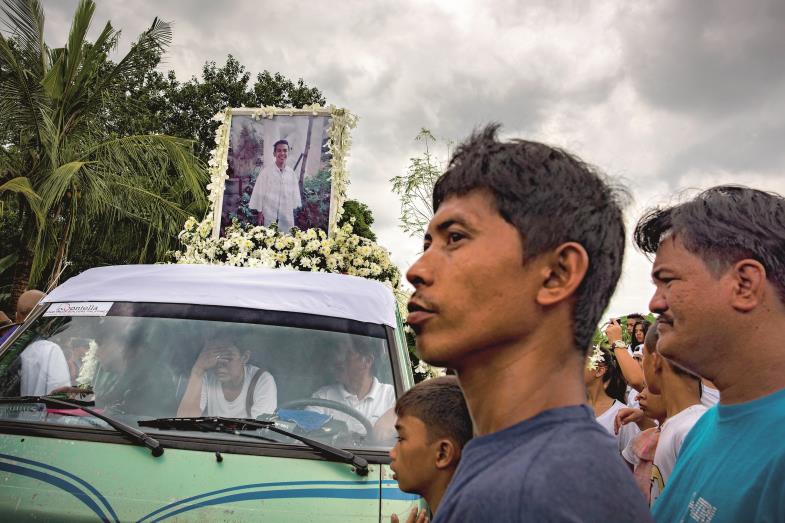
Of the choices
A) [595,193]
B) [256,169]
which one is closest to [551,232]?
[595,193]

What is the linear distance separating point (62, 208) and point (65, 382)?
11573mm

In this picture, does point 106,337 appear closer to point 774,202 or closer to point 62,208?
point 774,202

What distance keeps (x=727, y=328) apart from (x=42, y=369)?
10.7 ft

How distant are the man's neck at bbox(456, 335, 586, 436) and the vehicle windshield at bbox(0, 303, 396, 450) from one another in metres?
2.27

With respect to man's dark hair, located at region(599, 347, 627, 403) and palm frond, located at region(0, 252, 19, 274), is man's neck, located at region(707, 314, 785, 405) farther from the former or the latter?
palm frond, located at region(0, 252, 19, 274)

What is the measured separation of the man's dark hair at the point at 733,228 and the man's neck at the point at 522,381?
28.1 inches

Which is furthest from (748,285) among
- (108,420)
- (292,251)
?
(292,251)

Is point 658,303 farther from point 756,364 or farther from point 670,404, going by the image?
point 670,404

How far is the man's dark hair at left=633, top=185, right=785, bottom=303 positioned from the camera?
1.78m

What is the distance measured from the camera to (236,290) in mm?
3975

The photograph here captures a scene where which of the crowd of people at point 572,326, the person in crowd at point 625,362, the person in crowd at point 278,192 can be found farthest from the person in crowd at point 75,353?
the person in crowd at point 278,192

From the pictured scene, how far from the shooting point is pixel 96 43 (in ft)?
47.5

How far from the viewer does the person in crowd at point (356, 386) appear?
12.0ft

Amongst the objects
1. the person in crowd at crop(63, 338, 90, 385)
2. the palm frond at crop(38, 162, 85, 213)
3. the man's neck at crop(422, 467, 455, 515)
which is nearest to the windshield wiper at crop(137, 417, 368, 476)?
the person in crowd at crop(63, 338, 90, 385)
